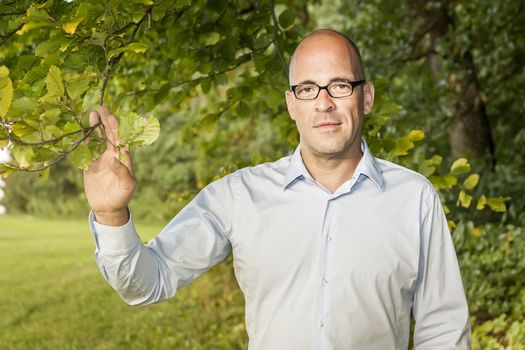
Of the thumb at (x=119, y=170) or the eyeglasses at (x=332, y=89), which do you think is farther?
the eyeglasses at (x=332, y=89)

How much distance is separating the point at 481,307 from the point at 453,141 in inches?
79.2

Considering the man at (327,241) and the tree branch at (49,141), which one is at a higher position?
the tree branch at (49,141)

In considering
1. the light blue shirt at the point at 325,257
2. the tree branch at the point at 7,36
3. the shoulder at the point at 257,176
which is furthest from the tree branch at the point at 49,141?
the tree branch at the point at 7,36

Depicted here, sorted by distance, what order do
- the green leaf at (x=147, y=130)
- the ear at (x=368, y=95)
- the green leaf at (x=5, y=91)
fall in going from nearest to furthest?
1. the green leaf at (x=5, y=91)
2. the green leaf at (x=147, y=130)
3. the ear at (x=368, y=95)

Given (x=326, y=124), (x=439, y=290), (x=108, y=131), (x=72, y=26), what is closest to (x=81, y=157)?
(x=108, y=131)

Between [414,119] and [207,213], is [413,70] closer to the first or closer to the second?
[414,119]

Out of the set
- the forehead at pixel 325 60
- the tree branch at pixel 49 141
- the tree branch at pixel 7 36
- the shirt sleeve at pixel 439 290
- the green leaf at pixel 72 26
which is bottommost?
the shirt sleeve at pixel 439 290

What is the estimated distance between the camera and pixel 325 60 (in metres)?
2.28

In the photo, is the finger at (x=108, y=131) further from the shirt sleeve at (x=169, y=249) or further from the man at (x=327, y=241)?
the man at (x=327, y=241)

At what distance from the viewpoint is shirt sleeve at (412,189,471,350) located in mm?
2256

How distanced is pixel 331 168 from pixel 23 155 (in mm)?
933

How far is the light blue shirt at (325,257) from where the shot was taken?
2.14 meters

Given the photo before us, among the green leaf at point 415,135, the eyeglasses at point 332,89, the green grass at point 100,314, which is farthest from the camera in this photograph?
the green grass at point 100,314

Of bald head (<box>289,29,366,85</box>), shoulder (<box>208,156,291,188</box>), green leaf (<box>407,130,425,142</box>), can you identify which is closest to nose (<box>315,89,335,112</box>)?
bald head (<box>289,29,366,85</box>)
